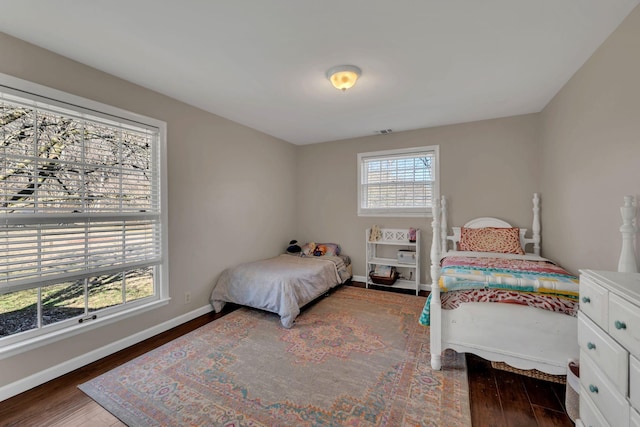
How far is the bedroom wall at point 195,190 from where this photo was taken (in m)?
1.88

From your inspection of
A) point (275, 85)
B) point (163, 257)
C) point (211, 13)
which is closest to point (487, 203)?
point (275, 85)

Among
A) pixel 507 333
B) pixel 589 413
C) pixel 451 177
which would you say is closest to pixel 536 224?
pixel 451 177

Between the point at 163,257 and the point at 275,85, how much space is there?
200 centimetres

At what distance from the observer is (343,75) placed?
2170 millimetres

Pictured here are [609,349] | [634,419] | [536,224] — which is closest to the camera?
[634,419]

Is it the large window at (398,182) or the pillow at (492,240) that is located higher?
the large window at (398,182)

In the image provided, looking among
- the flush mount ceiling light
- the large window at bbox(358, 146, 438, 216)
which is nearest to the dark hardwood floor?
the large window at bbox(358, 146, 438, 216)

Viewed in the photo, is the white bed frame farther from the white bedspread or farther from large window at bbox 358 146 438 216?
large window at bbox 358 146 438 216

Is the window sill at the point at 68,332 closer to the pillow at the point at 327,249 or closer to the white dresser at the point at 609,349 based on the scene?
the pillow at the point at 327,249

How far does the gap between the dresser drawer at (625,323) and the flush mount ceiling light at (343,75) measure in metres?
2.07

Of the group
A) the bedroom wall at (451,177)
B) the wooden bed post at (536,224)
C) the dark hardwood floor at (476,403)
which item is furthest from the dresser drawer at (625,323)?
the bedroom wall at (451,177)

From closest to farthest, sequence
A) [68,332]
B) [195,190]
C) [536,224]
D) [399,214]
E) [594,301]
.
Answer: [594,301]
[68,332]
[195,190]
[536,224]
[399,214]

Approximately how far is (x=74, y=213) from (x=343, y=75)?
2.39m

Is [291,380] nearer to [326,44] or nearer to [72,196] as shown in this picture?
[72,196]
